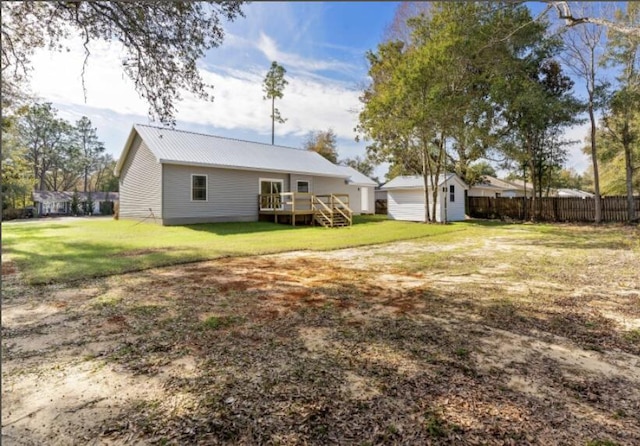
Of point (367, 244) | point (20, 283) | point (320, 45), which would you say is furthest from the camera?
point (367, 244)

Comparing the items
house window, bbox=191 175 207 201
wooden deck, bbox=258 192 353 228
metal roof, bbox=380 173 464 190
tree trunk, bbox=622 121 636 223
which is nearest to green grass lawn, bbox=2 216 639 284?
house window, bbox=191 175 207 201

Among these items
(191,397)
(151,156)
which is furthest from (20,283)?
(151,156)

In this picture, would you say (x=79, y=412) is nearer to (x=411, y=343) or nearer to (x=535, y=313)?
(x=411, y=343)

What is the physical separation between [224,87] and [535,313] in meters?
5.24

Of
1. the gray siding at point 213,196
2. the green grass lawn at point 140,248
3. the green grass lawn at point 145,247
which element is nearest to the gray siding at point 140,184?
the gray siding at point 213,196

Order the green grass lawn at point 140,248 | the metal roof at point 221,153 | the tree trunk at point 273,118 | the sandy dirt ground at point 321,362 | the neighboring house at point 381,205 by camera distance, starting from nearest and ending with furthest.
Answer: the sandy dirt ground at point 321,362 → the green grass lawn at point 140,248 → the metal roof at point 221,153 → the tree trunk at point 273,118 → the neighboring house at point 381,205

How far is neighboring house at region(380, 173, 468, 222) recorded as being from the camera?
1995 cm

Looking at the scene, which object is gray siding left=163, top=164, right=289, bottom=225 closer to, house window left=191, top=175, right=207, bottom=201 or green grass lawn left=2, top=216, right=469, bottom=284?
house window left=191, top=175, right=207, bottom=201

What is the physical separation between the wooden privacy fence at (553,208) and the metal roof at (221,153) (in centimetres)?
985

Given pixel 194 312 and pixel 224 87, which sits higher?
pixel 224 87

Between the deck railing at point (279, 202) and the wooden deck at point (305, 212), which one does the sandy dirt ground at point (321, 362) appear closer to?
the wooden deck at point (305, 212)

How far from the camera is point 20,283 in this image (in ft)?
17.0

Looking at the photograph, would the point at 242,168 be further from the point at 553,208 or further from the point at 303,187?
the point at 553,208

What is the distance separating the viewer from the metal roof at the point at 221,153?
14.6 metres
